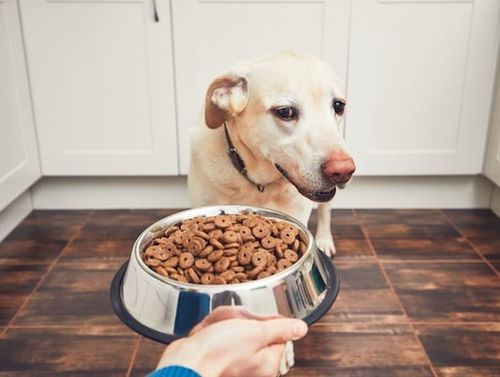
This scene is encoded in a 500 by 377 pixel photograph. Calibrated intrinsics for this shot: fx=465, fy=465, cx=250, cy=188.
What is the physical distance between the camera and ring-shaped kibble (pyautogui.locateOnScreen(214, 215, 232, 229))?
1.01m

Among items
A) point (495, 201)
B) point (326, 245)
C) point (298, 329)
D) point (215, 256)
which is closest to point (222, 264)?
point (215, 256)

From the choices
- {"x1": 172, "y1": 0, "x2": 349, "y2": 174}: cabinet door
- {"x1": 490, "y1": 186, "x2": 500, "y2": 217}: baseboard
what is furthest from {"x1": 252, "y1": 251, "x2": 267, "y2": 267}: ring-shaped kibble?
{"x1": 490, "y1": 186, "x2": 500, "y2": 217}: baseboard

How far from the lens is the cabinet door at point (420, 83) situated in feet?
6.67

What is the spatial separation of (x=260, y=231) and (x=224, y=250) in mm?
91

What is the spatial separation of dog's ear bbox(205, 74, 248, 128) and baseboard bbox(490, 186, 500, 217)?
165cm

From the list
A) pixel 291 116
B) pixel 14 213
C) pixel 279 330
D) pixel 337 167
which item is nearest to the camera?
pixel 279 330

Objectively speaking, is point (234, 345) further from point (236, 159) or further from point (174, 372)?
point (236, 159)

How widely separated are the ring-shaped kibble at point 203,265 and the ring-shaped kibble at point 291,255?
0.51ft

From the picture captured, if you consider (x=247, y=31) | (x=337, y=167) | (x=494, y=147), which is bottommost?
(x=494, y=147)

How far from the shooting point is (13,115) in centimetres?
205

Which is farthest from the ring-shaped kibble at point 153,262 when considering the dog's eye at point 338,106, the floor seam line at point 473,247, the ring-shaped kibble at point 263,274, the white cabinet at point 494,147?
the white cabinet at point 494,147

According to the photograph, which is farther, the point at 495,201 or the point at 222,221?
the point at 495,201

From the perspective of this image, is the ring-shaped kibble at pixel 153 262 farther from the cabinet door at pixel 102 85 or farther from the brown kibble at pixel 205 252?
the cabinet door at pixel 102 85

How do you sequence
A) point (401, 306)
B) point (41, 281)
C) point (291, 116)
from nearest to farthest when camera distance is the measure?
point (291, 116) < point (401, 306) < point (41, 281)
